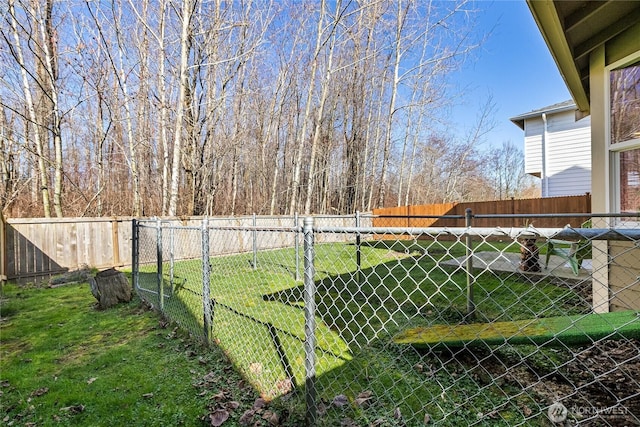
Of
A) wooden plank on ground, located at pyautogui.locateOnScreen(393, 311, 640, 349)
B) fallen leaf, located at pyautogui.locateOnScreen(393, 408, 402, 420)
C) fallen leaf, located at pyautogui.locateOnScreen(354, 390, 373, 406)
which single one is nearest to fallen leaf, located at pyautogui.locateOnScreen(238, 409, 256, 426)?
fallen leaf, located at pyautogui.locateOnScreen(354, 390, 373, 406)

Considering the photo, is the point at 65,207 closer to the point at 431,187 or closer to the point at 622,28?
the point at 622,28

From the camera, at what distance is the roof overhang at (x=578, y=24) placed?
2.90m

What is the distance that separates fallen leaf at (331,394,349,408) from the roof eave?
338cm

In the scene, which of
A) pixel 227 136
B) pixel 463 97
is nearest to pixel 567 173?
pixel 463 97

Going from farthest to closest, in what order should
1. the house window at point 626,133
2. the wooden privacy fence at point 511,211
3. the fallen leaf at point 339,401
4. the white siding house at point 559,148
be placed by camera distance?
the white siding house at point 559,148
the wooden privacy fence at point 511,211
the house window at point 626,133
the fallen leaf at point 339,401

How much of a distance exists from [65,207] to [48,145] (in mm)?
2198

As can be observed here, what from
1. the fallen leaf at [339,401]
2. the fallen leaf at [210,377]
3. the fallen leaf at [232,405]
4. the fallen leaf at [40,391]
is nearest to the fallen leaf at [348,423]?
the fallen leaf at [339,401]

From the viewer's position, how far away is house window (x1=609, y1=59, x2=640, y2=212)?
11.0 feet

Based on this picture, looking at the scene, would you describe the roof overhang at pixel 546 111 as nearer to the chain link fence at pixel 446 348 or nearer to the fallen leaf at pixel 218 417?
the chain link fence at pixel 446 348

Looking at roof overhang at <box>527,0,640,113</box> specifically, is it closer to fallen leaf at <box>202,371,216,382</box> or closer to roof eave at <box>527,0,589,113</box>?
roof eave at <box>527,0,589,113</box>

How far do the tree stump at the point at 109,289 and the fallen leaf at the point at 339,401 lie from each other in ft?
13.4

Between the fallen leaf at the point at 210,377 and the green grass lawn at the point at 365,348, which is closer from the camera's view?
the green grass lawn at the point at 365,348

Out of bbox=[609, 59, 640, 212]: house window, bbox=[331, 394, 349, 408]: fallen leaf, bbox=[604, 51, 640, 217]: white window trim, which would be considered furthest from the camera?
bbox=[604, 51, 640, 217]: white window trim

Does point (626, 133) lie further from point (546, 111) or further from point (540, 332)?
point (546, 111)
